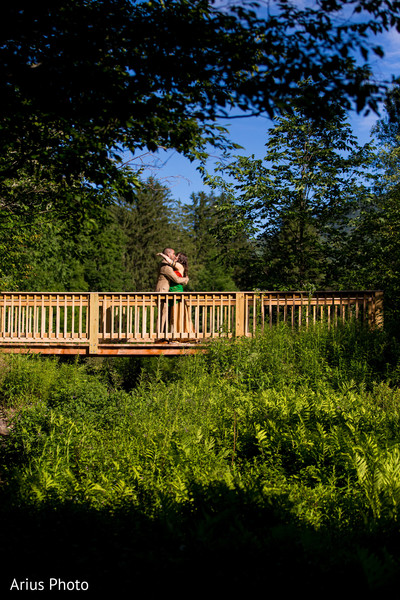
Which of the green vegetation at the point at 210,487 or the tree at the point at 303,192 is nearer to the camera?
the green vegetation at the point at 210,487

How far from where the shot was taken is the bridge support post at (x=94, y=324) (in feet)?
39.1

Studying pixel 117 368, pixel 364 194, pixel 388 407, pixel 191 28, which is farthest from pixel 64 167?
pixel 364 194

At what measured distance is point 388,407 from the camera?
7227 mm

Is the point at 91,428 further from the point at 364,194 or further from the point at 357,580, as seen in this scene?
the point at 364,194

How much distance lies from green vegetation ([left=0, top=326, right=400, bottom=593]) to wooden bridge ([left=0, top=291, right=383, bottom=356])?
2.72m

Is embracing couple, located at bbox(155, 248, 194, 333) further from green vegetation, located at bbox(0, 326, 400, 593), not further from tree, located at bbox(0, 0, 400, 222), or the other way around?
tree, located at bbox(0, 0, 400, 222)

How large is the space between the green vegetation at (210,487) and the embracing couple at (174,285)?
337 cm

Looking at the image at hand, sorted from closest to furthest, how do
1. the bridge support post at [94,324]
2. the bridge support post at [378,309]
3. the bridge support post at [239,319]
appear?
1. the bridge support post at [378,309]
2. the bridge support post at [239,319]
3. the bridge support post at [94,324]

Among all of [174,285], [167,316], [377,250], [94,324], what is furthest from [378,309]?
[94,324]

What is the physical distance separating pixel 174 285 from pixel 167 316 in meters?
1.17

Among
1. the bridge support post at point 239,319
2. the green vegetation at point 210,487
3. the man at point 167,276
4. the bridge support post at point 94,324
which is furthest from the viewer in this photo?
the man at point 167,276

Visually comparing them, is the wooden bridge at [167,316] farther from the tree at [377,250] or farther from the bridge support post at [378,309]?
the tree at [377,250]

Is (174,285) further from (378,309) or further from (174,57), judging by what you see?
(174,57)

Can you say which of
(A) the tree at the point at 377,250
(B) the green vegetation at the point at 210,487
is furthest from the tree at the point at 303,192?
(B) the green vegetation at the point at 210,487
